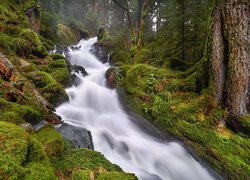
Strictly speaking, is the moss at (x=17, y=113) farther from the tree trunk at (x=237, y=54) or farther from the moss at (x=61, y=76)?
the tree trunk at (x=237, y=54)

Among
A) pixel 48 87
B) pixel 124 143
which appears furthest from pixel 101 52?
pixel 124 143

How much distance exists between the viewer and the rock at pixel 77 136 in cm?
395

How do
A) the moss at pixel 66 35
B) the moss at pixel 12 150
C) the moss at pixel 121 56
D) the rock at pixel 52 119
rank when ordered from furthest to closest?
1. the moss at pixel 66 35
2. the moss at pixel 121 56
3. the rock at pixel 52 119
4. the moss at pixel 12 150

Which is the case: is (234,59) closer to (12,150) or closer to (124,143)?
(124,143)

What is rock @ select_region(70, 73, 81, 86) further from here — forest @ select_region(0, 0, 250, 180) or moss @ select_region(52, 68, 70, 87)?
moss @ select_region(52, 68, 70, 87)

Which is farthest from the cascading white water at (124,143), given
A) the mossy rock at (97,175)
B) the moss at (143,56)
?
the moss at (143,56)

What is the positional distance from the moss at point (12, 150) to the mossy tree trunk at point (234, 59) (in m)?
4.96

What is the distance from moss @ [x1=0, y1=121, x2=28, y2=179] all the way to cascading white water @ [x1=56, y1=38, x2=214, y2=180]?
92.3 inches

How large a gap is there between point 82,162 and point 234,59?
4.68 meters

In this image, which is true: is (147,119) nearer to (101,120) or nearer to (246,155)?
(101,120)

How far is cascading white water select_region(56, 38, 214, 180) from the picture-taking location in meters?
4.36

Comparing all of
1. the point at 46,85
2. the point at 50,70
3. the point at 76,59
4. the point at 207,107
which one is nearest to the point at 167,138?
the point at 207,107

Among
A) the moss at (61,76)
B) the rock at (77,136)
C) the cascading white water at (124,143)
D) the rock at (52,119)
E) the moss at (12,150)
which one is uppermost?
the moss at (61,76)

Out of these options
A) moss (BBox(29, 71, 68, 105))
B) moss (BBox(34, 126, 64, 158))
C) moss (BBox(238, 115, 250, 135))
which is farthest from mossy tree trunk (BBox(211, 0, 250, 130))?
moss (BBox(29, 71, 68, 105))
